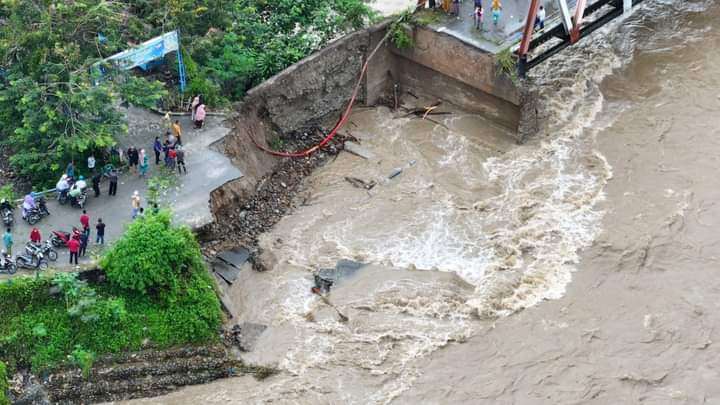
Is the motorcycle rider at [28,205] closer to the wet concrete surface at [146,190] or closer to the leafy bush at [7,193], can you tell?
the wet concrete surface at [146,190]

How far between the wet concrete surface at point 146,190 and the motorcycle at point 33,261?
0.60ft

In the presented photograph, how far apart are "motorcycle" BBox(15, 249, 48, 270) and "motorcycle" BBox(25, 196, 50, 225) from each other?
53.3 inches

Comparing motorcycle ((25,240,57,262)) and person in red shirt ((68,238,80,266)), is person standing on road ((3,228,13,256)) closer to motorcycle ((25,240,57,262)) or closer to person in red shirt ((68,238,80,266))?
motorcycle ((25,240,57,262))

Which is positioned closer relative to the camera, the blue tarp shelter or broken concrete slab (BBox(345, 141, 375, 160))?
the blue tarp shelter

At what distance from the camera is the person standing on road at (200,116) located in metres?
25.9

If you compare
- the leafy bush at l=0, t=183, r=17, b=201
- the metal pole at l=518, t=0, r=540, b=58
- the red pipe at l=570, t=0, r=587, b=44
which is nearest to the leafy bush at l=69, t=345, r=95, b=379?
the leafy bush at l=0, t=183, r=17, b=201

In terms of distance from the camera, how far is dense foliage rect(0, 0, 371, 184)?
77.8 feet

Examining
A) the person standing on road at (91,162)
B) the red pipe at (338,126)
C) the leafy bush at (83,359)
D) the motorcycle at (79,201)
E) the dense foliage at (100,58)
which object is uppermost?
the dense foliage at (100,58)

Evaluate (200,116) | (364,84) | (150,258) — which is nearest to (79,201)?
(150,258)

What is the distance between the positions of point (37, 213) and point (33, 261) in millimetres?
1675

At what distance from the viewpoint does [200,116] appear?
25938 millimetres

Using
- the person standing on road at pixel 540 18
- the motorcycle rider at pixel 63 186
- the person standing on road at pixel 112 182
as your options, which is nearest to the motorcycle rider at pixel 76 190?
Answer: the motorcycle rider at pixel 63 186

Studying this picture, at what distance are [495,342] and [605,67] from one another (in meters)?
12.2

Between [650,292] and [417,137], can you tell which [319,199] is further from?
[650,292]
